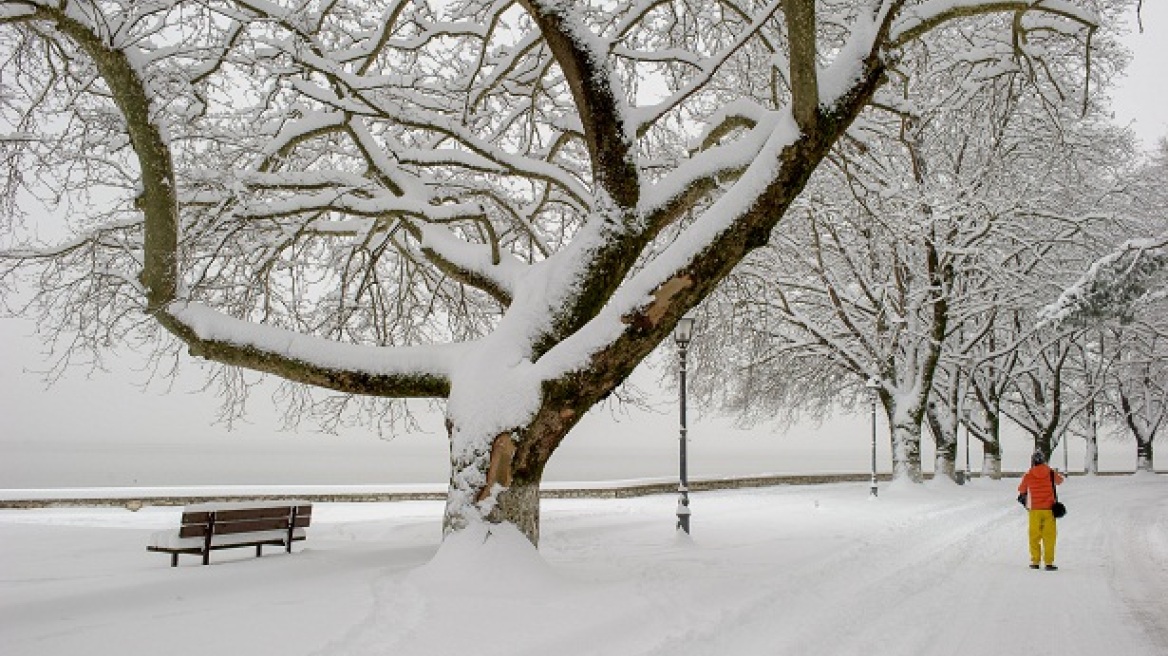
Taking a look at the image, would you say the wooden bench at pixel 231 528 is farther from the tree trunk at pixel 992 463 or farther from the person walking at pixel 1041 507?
the tree trunk at pixel 992 463

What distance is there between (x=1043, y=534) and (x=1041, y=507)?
1.34 feet

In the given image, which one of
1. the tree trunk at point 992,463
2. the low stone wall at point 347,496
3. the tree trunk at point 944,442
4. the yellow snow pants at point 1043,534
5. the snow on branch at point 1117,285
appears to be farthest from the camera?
the tree trunk at point 992,463

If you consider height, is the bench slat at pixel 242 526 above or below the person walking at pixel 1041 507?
below

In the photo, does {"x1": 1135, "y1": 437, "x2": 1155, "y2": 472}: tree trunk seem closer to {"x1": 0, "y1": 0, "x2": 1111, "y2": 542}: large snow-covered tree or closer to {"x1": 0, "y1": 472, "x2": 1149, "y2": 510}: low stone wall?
{"x1": 0, "y1": 472, "x2": 1149, "y2": 510}: low stone wall

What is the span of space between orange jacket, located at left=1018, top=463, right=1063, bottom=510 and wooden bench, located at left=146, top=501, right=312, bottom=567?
9.79 metres

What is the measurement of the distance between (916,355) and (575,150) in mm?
15432

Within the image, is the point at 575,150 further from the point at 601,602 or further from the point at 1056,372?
the point at 1056,372

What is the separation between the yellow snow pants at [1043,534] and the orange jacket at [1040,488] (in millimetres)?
95

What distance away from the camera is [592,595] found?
25.5 feet

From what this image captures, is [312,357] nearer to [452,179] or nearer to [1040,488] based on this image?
[452,179]

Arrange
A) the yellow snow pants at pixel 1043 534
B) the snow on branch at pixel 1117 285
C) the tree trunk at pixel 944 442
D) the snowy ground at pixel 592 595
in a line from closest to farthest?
the snowy ground at pixel 592 595, the yellow snow pants at pixel 1043 534, the snow on branch at pixel 1117 285, the tree trunk at pixel 944 442

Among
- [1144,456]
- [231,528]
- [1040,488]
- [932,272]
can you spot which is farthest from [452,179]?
[1144,456]

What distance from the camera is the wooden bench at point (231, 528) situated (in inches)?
393

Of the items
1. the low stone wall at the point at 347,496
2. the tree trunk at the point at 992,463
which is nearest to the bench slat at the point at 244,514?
the low stone wall at the point at 347,496
